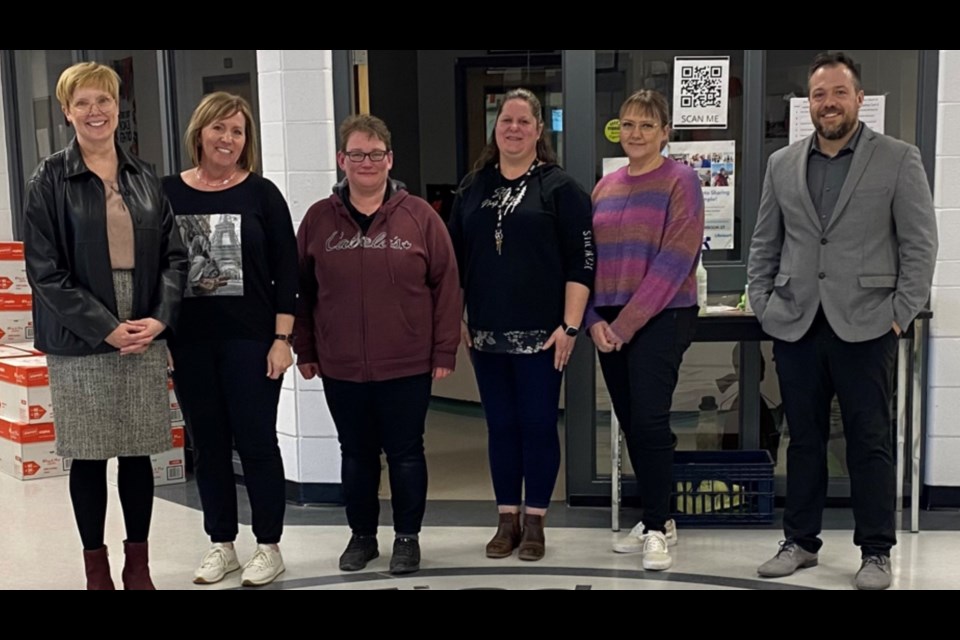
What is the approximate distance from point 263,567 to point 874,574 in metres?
1.89

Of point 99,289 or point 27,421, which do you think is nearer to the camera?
point 99,289

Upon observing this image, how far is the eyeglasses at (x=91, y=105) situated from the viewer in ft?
9.90

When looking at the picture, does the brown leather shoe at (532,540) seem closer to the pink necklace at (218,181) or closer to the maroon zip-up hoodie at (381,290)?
the maroon zip-up hoodie at (381,290)

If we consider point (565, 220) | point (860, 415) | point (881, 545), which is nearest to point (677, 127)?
point (565, 220)

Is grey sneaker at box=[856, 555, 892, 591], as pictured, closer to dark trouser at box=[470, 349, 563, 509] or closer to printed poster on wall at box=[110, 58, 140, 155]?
dark trouser at box=[470, 349, 563, 509]

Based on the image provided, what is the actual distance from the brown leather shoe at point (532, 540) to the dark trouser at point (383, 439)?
0.37 metres

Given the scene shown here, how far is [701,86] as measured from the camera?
4.06 meters

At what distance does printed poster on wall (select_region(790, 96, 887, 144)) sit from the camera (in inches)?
157

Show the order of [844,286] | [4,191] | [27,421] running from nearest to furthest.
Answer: [844,286] < [27,421] < [4,191]

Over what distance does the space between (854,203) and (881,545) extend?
1056mm

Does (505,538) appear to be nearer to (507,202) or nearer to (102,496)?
(507,202)

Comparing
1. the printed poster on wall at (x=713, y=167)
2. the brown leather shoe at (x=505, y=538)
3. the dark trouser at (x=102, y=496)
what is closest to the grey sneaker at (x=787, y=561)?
the brown leather shoe at (x=505, y=538)

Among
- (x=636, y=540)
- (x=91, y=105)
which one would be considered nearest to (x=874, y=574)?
(x=636, y=540)

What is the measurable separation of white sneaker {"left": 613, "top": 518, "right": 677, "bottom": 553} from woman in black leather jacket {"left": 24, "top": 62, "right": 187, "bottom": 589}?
62.6 inches
